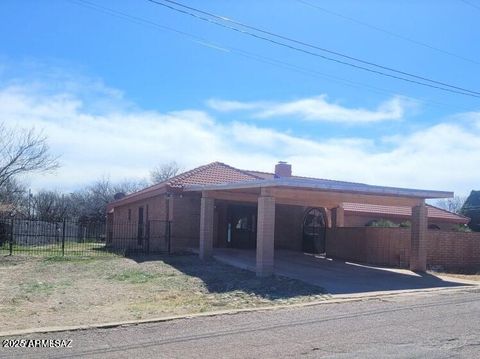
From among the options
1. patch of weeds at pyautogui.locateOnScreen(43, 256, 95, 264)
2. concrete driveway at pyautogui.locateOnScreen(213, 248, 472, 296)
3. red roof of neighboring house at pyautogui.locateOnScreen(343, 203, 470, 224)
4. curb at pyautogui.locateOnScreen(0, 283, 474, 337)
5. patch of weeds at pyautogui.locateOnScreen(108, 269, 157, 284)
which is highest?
red roof of neighboring house at pyautogui.locateOnScreen(343, 203, 470, 224)

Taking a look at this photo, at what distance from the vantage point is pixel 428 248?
2103cm

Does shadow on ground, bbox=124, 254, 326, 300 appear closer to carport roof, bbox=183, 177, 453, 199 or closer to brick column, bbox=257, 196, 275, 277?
brick column, bbox=257, 196, 275, 277

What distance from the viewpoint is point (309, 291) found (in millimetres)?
13664

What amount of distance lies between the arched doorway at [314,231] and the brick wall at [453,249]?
22.7 ft

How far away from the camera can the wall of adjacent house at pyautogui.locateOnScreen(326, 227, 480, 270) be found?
21156mm

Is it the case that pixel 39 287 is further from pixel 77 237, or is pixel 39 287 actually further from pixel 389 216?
pixel 389 216

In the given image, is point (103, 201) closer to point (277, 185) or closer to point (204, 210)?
point (204, 210)

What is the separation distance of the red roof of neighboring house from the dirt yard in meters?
13.9

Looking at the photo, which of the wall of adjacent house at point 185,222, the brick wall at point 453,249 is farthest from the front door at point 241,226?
the brick wall at point 453,249

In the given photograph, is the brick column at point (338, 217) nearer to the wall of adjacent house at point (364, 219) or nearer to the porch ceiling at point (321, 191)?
the wall of adjacent house at point (364, 219)

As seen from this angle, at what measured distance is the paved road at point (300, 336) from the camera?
7203mm

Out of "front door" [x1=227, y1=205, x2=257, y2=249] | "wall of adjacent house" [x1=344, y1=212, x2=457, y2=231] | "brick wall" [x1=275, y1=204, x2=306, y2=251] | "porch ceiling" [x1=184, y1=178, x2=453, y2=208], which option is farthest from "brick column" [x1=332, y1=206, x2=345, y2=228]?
"porch ceiling" [x1=184, y1=178, x2=453, y2=208]

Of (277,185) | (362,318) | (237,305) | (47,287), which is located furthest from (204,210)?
(362,318)

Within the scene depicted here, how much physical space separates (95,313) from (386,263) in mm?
14093
